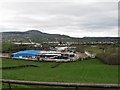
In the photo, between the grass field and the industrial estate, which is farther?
the industrial estate

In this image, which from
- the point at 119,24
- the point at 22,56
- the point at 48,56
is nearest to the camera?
the point at 119,24

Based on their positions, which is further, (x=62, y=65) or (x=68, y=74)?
(x=62, y=65)

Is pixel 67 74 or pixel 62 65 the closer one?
pixel 67 74

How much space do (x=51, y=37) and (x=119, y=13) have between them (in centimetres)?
12139

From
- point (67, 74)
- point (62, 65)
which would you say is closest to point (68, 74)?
point (67, 74)

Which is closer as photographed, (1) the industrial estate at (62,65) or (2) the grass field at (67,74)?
(2) the grass field at (67,74)

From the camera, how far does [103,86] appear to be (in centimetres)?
276

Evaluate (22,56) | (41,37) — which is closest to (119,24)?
(22,56)

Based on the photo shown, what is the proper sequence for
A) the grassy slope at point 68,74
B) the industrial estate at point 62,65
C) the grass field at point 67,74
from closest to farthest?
the grass field at point 67,74 < the grassy slope at point 68,74 < the industrial estate at point 62,65

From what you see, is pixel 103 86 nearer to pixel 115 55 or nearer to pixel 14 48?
pixel 115 55

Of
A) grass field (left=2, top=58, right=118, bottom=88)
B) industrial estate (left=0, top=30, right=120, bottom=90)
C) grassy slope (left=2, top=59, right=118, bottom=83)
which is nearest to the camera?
grass field (left=2, top=58, right=118, bottom=88)

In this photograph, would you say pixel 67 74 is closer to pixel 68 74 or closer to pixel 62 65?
pixel 68 74

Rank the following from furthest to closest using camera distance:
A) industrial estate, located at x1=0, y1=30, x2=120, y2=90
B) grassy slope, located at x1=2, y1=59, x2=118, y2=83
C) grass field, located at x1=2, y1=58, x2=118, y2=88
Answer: industrial estate, located at x1=0, y1=30, x2=120, y2=90 → grassy slope, located at x1=2, y1=59, x2=118, y2=83 → grass field, located at x1=2, y1=58, x2=118, y2=88

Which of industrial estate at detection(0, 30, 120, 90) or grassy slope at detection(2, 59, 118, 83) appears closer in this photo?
grassy slope at detection(2, 59, 118, 83)
